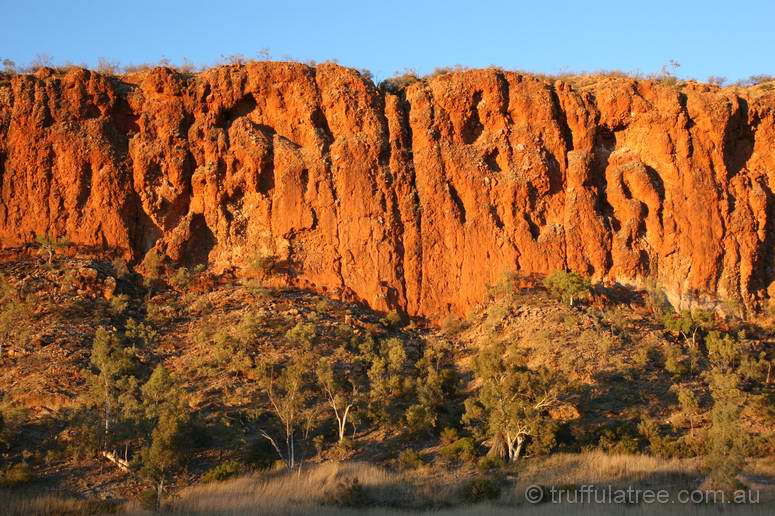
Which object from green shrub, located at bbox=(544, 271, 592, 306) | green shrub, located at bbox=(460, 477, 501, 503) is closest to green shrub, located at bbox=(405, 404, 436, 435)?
green shrub, located at bbox=(460, 477, 501, 503)

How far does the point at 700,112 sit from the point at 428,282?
1303 centimetres

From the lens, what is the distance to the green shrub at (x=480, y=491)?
20141 millimetres

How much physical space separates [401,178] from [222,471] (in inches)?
611

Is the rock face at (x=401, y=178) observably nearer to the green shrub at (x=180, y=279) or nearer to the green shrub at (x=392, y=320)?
the green shrub at (x=392, y=320)

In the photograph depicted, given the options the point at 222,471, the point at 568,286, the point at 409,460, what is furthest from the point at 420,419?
the point at 568,286

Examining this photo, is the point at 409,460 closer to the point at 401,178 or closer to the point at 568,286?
the point at 568,286

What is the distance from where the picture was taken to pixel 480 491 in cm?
2028

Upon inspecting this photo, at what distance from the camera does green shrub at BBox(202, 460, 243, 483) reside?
71.2ft

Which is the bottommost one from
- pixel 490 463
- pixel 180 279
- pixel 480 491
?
pixel 480 491

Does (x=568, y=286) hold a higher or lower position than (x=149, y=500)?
higher

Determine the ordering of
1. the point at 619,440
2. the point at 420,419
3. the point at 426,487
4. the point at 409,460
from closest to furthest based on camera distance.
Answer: the point at 426,487, the point at 409,460, the point at 619,440, the point at 420,419

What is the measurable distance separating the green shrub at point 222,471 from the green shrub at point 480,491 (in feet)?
19.3

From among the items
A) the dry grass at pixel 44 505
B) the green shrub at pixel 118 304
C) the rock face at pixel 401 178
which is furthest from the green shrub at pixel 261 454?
the rock face at pixel 401 178

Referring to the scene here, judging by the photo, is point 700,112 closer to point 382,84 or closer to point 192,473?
point 382,84
